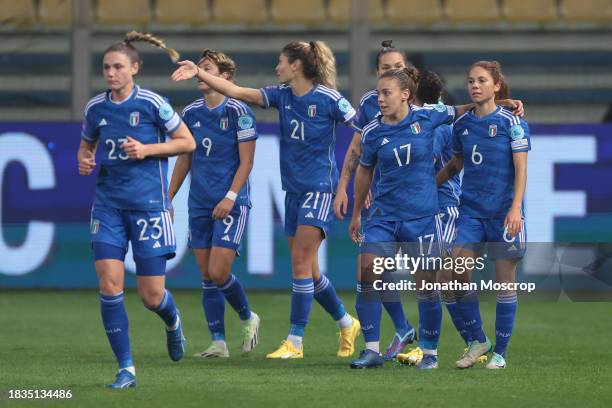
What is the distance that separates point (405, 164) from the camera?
8.09 meters

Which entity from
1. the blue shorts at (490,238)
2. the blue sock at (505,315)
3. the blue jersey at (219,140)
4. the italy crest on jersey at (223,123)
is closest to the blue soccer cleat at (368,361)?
the blue sock at (505,315)

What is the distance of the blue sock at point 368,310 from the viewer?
8.26m

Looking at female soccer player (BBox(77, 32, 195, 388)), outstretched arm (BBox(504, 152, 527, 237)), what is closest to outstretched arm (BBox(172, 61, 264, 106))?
female soccer player (BBox(77, 32, 195, 388))

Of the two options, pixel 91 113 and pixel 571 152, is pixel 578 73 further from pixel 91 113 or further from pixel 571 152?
pixel 91 113

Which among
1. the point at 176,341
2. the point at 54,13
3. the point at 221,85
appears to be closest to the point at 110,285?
the point at 176,341

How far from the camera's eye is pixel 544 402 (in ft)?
22.3

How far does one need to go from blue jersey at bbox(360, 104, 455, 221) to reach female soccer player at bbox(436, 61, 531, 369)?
0.23 metres

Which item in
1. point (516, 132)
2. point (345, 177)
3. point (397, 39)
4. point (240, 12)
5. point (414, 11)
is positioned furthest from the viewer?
point (414, 11)

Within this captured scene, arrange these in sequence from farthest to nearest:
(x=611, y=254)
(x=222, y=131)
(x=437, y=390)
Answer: (x=611, y=254), (x=222, y=131), (x=437, y=390)

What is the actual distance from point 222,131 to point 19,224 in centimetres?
501

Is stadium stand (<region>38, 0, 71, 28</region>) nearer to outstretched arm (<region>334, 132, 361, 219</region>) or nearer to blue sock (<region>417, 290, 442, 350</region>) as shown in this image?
outstretched arm (<region>334, 132, 361, 219</region>)

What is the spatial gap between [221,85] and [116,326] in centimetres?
188

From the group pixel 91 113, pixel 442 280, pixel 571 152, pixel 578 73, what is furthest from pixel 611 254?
pixel 91 113

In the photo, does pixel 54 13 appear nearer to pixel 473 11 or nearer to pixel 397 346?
pixel 473 11
